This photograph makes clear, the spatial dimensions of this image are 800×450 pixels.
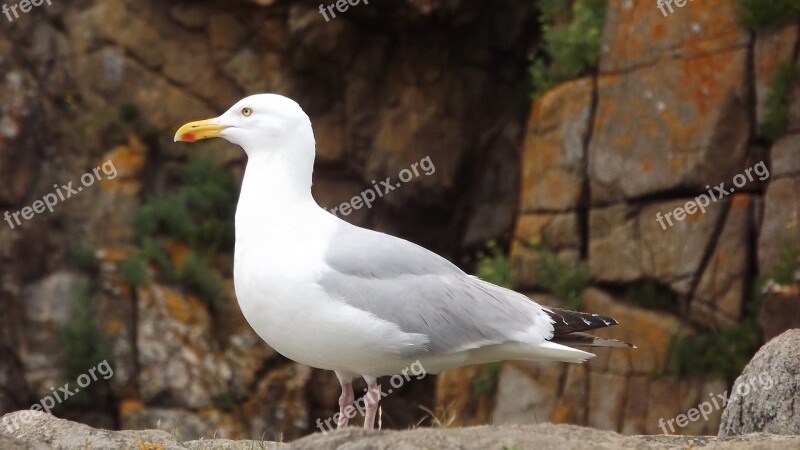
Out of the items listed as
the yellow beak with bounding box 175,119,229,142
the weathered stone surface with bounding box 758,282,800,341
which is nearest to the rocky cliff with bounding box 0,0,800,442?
the weathered stone surface with bounding box 758,282,800,341

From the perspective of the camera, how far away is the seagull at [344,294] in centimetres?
464

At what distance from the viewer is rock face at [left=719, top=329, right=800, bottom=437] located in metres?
5.10

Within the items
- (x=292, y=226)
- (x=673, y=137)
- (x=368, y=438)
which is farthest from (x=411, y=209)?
(x=368, y=438)

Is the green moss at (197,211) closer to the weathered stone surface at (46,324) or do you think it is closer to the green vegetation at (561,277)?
the weathered stone surface at (46,324)

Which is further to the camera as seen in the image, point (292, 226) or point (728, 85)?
point (728, 85)

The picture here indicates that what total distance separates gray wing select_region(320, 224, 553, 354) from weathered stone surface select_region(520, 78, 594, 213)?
4937 mm

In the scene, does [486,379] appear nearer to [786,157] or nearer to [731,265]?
[731,265]

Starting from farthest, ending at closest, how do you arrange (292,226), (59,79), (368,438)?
(59,79), (292,226), (368,438)

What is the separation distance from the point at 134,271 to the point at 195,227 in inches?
36.8

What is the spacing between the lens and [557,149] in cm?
1003

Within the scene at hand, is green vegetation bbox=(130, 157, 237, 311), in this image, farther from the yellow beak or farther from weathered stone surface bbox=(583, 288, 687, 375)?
the yellow beak

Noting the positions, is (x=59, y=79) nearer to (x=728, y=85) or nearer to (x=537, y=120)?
(x=537, y=120)

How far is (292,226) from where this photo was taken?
483cm

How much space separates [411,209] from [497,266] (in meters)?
2.27
